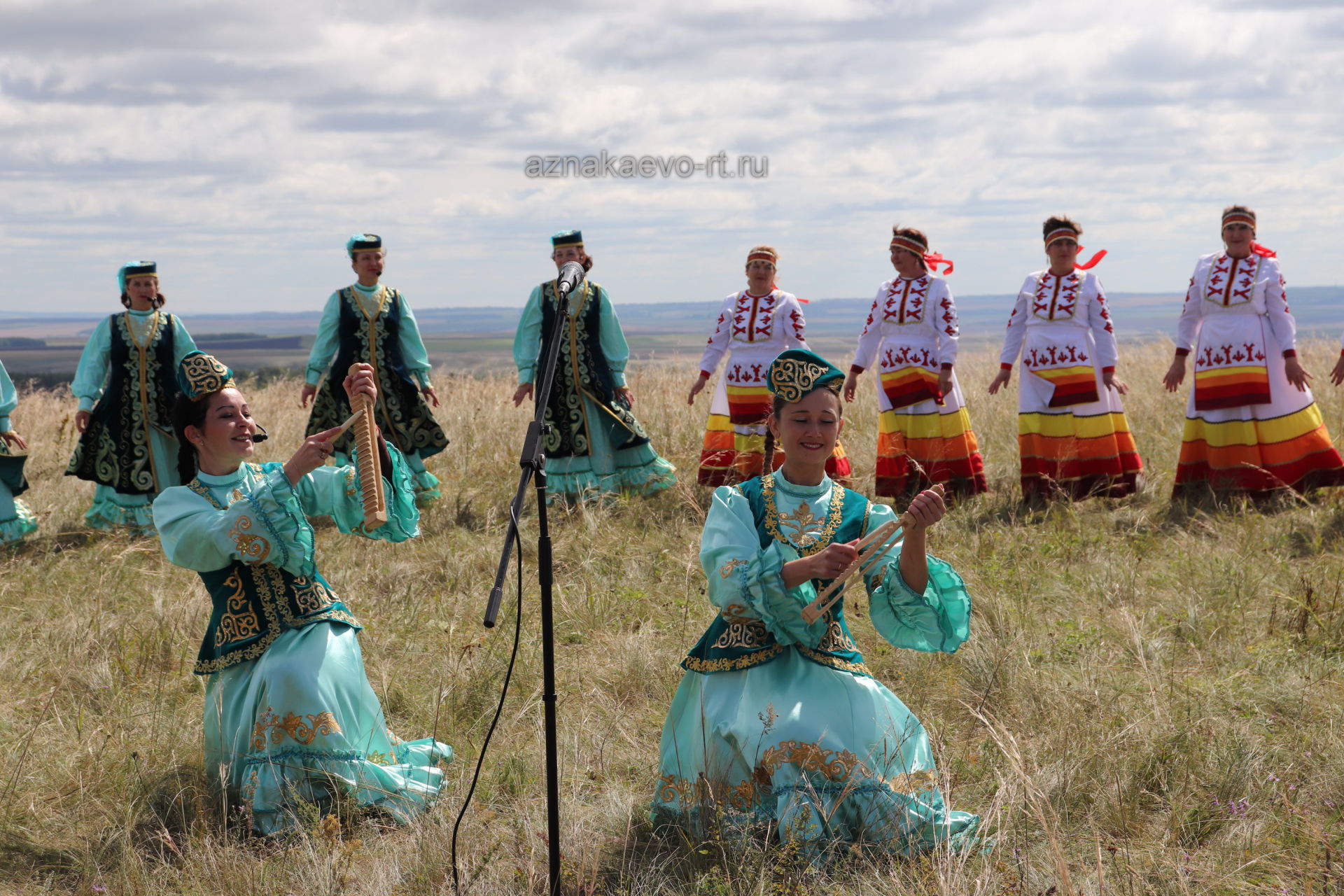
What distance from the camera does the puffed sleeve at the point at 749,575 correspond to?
327cm

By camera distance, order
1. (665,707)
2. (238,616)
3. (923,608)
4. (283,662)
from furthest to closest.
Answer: (665,707) < (238,616) < (283,662) < (923,608)

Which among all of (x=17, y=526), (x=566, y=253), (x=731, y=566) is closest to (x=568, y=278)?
(x=731, y=566)

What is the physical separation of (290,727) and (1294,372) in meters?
6.45

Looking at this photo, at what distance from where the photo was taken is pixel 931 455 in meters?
8.09

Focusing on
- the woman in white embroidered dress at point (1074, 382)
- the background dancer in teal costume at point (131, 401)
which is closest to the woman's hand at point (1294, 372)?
the woman in white embroidered dress at point (1074, 382)

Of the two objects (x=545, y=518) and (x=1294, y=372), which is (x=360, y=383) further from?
(x=1294, y=372)

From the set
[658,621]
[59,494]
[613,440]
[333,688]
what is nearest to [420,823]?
[333,688]

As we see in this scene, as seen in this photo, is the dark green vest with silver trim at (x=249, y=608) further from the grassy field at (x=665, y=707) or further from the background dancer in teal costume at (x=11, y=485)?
the background dancer in teal costume at (x=11, y=485)

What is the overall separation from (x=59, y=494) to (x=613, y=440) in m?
4.27

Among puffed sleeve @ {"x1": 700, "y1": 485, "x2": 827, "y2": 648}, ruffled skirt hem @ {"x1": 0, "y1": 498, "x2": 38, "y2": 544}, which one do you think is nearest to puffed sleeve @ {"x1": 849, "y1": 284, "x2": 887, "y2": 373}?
puffed sleeve @ {"x1": 700, "y1": 485, "x2": 827, "y2": 648}

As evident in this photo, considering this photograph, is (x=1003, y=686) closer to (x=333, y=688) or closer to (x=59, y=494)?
(x=333, y=688)

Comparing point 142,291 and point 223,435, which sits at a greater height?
point 142,291

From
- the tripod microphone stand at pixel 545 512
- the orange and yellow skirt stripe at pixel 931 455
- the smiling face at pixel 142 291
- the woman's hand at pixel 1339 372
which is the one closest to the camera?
the tripod microphone stand at pixel 545 512

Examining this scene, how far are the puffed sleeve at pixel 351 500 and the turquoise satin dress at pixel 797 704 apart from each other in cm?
106
